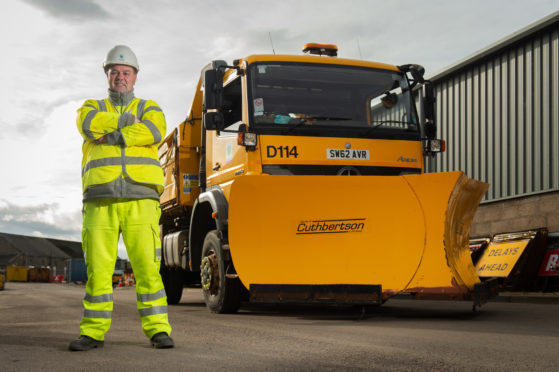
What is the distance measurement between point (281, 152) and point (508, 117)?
9.93m

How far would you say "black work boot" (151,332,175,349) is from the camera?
180 inches

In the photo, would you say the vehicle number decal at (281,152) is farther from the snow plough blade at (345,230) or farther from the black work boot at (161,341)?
the black work boot at (161,341)

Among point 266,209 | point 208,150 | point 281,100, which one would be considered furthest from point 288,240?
point 208,150

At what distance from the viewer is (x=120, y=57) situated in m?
4.87

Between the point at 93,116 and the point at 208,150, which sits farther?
the point at 208,150

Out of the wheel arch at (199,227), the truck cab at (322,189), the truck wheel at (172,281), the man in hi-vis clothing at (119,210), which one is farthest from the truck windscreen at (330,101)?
the truck wheel at (172,281)

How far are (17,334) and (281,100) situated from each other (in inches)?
145

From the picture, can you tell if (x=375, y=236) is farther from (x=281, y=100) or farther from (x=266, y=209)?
(x=281, y=100)

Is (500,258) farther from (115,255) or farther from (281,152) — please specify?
(115,255)

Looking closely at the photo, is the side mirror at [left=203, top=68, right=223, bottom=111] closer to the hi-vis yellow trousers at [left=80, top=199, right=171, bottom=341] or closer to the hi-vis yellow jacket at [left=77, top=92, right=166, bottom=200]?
the hi-vis yellow jacket at [left=77, top=92, right=166, bottom=200]

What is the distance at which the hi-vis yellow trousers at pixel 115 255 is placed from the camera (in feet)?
15.0

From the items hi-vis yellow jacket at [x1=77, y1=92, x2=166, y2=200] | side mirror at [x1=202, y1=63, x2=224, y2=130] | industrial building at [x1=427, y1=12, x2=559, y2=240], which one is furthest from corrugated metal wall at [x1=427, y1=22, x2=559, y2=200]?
hi-vis yellow jacket at [x1=77, y1=92, x2=166, y2=200]

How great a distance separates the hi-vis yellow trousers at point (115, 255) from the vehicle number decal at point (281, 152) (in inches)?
104

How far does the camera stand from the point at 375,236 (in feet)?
22.4
